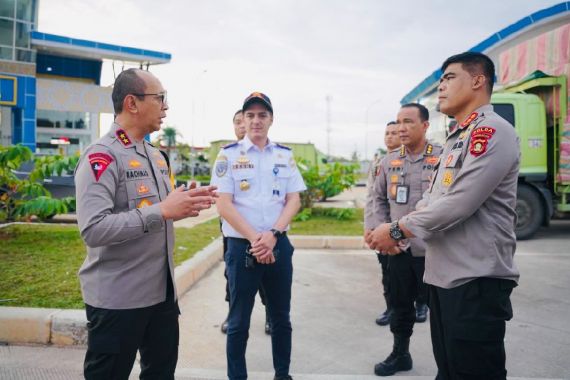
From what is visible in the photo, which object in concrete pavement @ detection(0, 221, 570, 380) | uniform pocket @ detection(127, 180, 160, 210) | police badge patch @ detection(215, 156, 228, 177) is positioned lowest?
concrete pavement @ detection(0, 221, 570, 380)

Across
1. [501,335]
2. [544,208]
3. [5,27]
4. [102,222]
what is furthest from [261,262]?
[5,27]

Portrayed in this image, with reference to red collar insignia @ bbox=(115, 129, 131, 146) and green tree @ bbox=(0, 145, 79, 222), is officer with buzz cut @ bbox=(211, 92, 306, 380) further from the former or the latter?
green tree @ bbox=(0, 145, 79, 222)

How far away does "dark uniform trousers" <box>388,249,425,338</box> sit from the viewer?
3.04 metres

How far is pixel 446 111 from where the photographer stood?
7.24 feet

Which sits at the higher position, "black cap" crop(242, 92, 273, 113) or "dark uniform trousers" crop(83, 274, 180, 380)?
"black cap" crop(242, 92, 273, 113)

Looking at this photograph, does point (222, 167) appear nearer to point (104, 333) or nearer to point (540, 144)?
point (104, 333)

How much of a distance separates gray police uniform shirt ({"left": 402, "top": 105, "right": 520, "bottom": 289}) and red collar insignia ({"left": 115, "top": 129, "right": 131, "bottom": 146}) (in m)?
1.43

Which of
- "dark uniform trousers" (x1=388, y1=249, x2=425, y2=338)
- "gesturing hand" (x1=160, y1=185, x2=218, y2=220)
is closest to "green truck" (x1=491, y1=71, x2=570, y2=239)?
"dark uniform trousers" (x1=388, y1=249, x2=425, y2=338)

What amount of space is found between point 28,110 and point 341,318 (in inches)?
807

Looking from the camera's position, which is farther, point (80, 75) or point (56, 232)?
point (80, 75)

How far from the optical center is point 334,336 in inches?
146

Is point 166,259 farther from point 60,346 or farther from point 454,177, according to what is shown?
point 60,346

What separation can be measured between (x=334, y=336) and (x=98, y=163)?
2623mm

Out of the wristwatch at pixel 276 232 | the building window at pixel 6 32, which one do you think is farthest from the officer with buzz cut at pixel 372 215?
the building window at pixel 6 32
